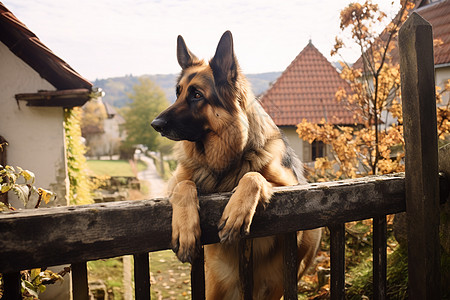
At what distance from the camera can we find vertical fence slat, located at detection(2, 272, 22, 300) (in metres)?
1.17

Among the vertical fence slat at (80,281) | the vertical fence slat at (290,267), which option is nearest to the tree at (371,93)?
the vertical fence slat at (290,267)

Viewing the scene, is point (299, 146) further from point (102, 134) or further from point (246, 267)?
point (102, 134)

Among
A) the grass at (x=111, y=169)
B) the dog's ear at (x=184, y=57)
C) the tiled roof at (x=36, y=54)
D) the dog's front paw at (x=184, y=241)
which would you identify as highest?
the tiled roof at (x=36, y=54)

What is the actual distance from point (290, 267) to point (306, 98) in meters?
12.9

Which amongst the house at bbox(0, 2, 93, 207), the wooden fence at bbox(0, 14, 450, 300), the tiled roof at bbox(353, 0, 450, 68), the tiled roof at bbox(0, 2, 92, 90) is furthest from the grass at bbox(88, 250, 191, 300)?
the tiled roof at bbox(353, 0, 450, 68)

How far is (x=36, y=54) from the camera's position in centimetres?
609

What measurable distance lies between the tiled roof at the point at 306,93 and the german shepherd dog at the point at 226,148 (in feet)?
35.0

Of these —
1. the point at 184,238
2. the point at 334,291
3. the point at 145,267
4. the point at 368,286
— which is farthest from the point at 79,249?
the point at 368,286

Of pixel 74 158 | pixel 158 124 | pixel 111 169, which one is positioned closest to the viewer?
pixel 158 124

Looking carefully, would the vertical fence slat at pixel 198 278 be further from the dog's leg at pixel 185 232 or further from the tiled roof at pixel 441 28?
the tiled roof at pixel 441 28

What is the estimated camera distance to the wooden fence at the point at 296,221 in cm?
117

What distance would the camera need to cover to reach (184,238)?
1.33m

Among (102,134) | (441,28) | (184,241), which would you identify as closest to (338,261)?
(184,241)

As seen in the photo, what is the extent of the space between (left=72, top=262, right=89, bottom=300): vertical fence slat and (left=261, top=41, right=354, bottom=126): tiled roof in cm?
1198
